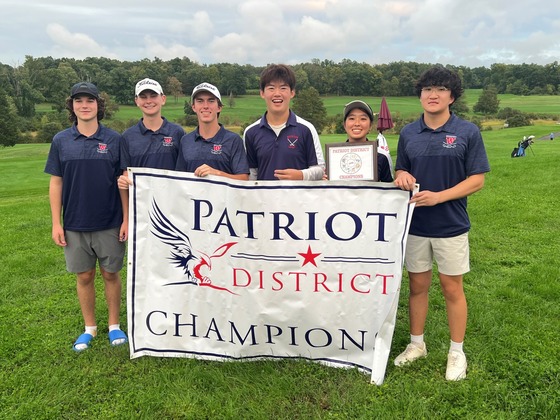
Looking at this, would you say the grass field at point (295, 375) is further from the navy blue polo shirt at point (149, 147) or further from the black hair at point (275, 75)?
the black hair at point (275, 75)

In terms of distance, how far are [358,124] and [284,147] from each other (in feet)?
2.12

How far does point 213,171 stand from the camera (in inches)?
141

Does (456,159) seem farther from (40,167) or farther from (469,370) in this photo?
(40,167)

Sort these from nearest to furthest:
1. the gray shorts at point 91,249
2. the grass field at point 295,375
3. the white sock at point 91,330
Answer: the grass field at point 295,375 < the gray shorts at point 91,249 < the white sock at point 91,330

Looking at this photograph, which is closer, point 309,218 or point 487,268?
point 309,218

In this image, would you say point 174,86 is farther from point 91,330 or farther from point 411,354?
point 411,354

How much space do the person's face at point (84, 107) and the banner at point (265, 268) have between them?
2.58 ft

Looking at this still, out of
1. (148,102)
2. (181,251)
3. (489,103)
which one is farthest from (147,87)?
(489,103)

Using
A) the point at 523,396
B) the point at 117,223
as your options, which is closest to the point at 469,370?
the point at 523,396

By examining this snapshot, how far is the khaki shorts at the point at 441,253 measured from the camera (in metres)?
3.45

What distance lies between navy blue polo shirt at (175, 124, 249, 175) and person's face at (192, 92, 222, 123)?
0.15 metres

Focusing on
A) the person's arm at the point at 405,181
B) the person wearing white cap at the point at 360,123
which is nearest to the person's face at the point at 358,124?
the person wearing white cap at the point at 360,123

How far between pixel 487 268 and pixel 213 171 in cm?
414

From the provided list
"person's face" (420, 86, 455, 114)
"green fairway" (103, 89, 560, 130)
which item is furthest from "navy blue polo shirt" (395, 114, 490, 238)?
"green fairway" (103, 89, 560, 130)
